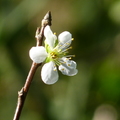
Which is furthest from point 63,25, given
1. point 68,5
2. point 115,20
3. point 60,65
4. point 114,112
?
point 60,65

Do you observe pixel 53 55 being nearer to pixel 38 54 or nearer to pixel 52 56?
pixel 52 56

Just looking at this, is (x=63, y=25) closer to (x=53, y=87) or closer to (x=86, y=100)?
(x=53, y=87)

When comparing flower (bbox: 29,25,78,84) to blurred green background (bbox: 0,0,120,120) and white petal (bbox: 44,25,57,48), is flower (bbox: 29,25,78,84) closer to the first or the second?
white petal (bbox: 44,25,57,48)

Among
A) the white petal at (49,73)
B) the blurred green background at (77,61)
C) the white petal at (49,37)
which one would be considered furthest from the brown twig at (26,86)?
the blurred green background at (77,61)

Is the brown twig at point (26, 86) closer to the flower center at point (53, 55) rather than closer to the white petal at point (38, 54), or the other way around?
the white petal at point (38, 54)

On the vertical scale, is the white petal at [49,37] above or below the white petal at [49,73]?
above

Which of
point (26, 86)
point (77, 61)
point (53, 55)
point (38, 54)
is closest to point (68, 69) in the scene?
point (53, 55)
